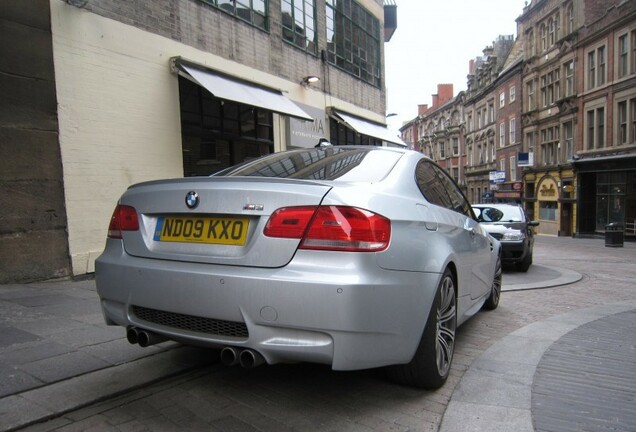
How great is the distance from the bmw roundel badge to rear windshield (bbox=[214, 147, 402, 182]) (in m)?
0.52

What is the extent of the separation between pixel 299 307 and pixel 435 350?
105cm

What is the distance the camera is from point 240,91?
31.9 feet

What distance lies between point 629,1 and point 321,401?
101 feet

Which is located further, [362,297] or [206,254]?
[206,254]

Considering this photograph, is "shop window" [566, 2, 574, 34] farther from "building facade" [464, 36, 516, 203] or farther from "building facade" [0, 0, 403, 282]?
"building facade" [0, 0, 403, 282]

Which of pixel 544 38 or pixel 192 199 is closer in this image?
pixel 192 199

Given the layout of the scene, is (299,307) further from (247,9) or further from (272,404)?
(247,9)

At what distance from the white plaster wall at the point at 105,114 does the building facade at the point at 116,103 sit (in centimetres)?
2

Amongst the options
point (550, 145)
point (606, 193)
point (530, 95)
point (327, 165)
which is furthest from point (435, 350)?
point (530, 95)

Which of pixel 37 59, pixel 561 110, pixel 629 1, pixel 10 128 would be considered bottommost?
pixel 10 128

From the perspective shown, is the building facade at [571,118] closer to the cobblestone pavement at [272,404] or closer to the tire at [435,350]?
the tire at [435,350]

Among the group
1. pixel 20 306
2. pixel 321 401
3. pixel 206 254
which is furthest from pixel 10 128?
pixel 321 401

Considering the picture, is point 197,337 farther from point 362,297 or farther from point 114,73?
point 114,73

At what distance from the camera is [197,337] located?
8.13 ft
